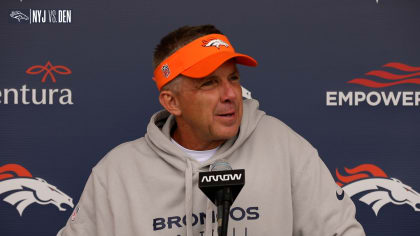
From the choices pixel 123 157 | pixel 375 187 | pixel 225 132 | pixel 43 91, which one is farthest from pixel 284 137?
pixel 43 91

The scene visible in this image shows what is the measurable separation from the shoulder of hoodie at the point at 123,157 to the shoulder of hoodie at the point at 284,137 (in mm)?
389

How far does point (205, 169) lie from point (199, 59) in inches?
13.9

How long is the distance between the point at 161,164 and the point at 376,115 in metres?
0.98

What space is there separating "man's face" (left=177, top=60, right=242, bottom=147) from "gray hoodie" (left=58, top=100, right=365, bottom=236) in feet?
0.27

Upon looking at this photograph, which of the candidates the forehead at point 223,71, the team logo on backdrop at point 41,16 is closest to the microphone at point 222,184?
the forehead at point 223,71

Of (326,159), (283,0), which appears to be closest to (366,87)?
(326,159)

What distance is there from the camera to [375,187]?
7.95 ft

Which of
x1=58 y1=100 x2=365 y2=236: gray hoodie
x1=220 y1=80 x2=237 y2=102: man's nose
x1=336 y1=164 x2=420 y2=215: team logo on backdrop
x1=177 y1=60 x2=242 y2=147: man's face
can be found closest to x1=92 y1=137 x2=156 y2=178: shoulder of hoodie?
x1=58 y1=100 x2=365 y2=236: gray hoodie

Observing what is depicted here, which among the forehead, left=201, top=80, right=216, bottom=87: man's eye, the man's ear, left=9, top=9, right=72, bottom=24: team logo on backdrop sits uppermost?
left=9, top=9, right=72, bottom=24: team logo on backdrop

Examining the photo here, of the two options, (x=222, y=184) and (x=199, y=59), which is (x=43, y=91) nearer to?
(x=199, y=59)

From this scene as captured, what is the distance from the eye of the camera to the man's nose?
1813 millimetres

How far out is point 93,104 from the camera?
247 cm

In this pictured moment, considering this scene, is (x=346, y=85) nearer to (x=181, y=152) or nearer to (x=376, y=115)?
(x=376, y=115)

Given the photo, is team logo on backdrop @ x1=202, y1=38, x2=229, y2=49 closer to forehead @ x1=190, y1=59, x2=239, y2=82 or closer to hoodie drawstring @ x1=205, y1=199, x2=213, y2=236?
forehead @ x1=190, y1=59, x2=239, y2=82
